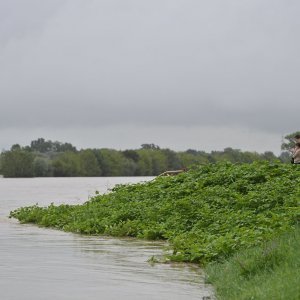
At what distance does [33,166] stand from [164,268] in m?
129

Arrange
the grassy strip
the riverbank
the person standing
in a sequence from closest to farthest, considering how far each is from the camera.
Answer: the grassy strip, the riverbank, the person standing

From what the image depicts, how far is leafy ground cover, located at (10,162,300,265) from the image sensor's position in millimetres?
13812

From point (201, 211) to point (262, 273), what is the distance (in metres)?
8.06

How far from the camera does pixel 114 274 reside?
39.1 feet

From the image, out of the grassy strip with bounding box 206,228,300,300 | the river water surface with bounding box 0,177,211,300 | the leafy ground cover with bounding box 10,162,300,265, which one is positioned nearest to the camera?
the grassy strip with bounding box 206,228,300,300

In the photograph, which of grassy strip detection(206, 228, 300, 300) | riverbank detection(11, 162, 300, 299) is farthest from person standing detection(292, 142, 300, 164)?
grassy strip detection(206, 228, 300, 300)

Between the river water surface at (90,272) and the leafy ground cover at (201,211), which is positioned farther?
the leafy ground cover at (201,211)

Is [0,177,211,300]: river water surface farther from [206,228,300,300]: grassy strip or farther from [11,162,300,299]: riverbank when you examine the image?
[11,162,300,299]: riverbank

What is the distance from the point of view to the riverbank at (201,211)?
13.7m

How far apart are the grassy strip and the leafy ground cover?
1237 millimetres

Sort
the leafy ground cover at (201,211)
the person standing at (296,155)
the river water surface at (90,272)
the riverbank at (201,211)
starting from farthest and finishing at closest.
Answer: the person standing at (296,155)
the leafy ground cover at (201,211)
the riverbank at (201,211)
the river water surface at (90,272)

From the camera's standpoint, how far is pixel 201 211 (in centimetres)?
1812

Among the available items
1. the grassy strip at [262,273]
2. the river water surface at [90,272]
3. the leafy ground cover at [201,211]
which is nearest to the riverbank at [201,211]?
the leafy ground cover at [201,211]

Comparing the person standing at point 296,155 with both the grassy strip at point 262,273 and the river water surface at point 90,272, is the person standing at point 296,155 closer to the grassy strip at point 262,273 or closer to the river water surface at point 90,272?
the river water surface at point 90,272
